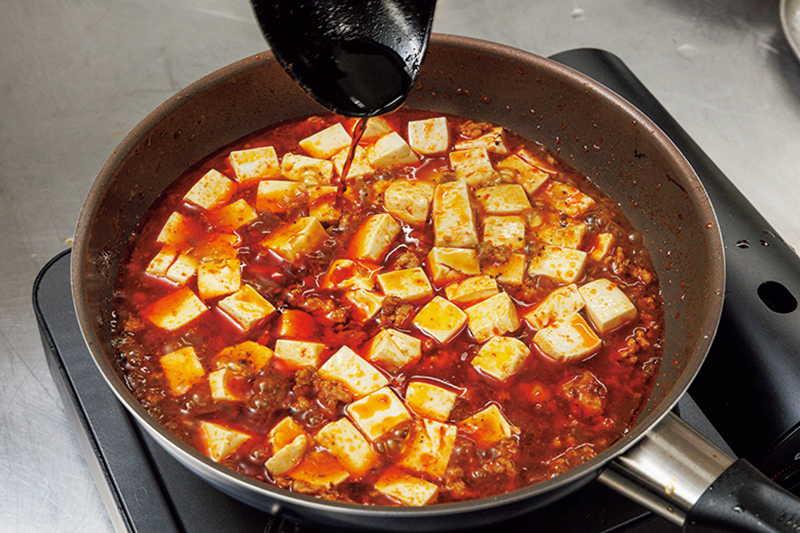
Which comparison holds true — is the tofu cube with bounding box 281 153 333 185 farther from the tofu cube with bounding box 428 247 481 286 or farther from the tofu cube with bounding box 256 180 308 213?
the tofu cube with bounding box 428 247 481 286

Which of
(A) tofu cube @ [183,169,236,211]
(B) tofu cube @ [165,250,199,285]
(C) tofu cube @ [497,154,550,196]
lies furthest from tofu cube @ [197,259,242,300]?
(C) tofu cube @ [497,154,550,196]

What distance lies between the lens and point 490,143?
202cm

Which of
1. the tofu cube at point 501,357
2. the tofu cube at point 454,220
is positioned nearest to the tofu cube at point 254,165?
the tofu cube at point 454,220

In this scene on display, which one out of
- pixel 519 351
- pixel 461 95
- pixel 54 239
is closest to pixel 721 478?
pixel 519 351

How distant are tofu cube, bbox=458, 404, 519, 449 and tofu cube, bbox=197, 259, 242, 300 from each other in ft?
2.14

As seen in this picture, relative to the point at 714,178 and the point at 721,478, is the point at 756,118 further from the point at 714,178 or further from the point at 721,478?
the point at 721,478

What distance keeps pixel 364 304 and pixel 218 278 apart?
37 centimetres

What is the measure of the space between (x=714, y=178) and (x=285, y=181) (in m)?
1.16

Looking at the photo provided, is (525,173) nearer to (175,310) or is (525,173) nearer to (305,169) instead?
(305,169)

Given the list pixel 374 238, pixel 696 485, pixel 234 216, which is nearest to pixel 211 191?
pixel 234 216

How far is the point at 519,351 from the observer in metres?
1.56

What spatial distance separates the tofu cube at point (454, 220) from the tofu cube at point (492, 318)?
20cm

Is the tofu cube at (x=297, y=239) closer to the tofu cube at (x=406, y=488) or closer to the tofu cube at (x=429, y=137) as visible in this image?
the tofu cube at (x=429, y=137)

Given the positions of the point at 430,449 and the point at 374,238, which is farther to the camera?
the point at 374,238
